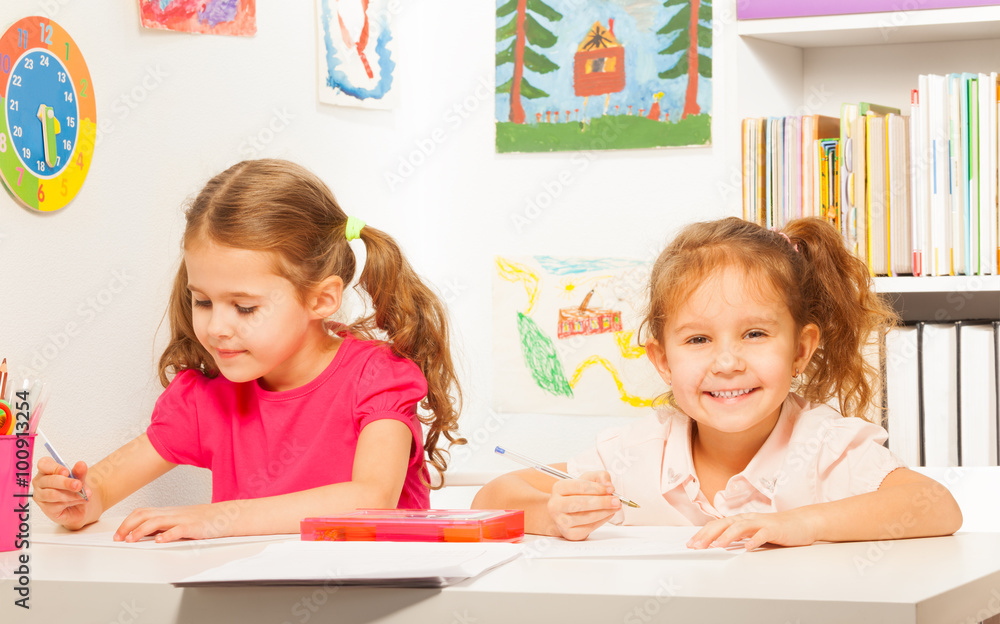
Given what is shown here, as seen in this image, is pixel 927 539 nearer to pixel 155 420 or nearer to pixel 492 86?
pixel 155 420

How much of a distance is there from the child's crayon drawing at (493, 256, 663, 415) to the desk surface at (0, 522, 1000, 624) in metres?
1.11

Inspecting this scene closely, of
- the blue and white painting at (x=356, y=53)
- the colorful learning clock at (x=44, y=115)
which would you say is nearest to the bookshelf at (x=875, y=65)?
the blue and white painting at (x=356, y=53)

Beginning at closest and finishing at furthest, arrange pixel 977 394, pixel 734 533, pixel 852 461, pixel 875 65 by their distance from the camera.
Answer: pixel 734 533 < pixel 852 461 < pixel 977 394 < pixel 875 65

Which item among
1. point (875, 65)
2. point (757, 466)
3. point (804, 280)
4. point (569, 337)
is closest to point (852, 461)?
point (757, 466)

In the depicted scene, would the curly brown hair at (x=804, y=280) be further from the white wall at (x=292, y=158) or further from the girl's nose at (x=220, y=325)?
the white wall at (x=292, y=158)

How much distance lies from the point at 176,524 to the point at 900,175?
1303 millimetres

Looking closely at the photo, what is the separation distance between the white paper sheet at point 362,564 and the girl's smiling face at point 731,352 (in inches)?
13.4

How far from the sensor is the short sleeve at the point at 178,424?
1.24 metres

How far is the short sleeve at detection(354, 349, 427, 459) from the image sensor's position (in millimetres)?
1172

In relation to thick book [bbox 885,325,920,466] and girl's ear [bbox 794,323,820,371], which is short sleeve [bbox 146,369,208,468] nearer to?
girl's ear [bbox 794,323,820,371]

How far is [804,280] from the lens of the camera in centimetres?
115

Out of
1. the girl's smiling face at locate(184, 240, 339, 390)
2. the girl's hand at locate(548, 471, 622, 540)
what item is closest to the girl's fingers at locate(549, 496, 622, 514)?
the girl's hand at locate(548, 471, 622, 540)

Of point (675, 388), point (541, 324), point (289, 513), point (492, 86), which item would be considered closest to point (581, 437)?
point (541, 324)

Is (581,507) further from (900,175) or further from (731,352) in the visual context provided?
(900,175)
